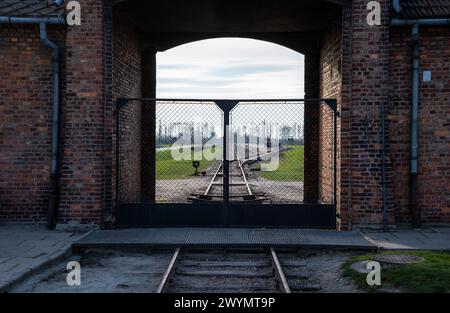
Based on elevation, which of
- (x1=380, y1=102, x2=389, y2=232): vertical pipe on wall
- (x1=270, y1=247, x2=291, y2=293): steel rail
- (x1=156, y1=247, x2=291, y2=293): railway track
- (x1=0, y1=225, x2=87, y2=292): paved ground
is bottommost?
(x1=156, y1=247, x2=291, y2=293): railway track

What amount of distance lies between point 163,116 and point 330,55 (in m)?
4.37

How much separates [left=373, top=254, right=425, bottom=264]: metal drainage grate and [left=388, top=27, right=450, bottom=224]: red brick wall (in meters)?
2.73

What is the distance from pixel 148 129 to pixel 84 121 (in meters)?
4.14

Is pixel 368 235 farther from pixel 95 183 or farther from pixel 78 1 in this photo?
pixel 78 1

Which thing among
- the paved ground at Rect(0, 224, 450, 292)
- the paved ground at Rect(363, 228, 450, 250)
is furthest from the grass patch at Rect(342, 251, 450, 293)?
the paved ground at Rect(0, 224, 450, 292)

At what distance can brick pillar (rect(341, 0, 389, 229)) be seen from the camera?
31.5ft

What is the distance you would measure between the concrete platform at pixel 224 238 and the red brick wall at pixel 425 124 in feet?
6.09

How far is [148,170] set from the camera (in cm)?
1373

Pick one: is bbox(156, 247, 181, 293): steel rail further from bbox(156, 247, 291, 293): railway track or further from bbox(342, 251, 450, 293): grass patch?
bbox(342, 251, 450, 293): grass patch

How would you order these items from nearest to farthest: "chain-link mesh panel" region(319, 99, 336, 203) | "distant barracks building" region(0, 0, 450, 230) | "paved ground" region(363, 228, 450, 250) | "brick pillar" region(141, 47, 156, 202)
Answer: "paved ground" region(363, 228, 450, 250), "distant barracks building" region(0, 0, 450, 230), "chain-link mesh panel" region(319, 99, 336, 203), "brick pillar" region(141, 47, 156, 202)

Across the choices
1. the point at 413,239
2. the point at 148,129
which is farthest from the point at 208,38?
the point at 413,239

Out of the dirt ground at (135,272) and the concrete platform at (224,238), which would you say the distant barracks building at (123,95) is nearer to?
the concrete platform at (224,238)

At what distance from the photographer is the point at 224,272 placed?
7.25 meters

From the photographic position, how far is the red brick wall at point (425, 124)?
10.1 m
